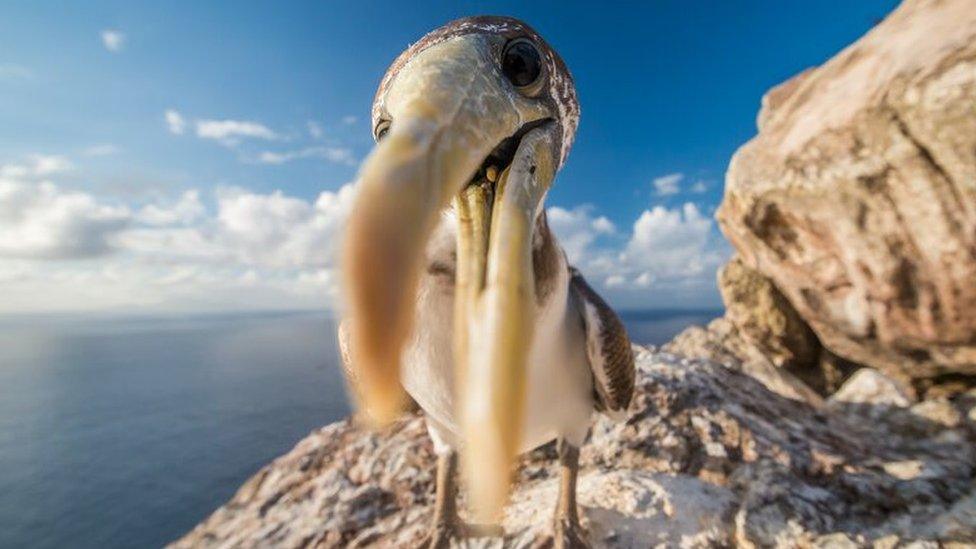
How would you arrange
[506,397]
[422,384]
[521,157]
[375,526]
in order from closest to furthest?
[506,397], [521,157], [422,384], [375,526]

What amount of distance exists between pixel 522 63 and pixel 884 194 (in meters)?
6.61

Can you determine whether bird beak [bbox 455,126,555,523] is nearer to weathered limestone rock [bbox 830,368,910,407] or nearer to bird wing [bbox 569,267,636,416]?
bird wing [bbox 569,267,636,416]

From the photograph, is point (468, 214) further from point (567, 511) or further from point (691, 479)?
point (691, 479)

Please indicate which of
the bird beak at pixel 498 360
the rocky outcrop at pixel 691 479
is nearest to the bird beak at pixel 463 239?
the bird beak at pixel 498 360

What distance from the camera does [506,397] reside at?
1.01m

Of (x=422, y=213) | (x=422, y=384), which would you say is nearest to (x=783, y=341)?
(x=422, y=384)

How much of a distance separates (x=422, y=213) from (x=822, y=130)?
7672 millimetres

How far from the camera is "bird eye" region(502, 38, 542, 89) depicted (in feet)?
5.58

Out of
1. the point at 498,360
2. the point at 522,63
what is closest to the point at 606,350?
the point at 522,63

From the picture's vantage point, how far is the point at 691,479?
4.11 m

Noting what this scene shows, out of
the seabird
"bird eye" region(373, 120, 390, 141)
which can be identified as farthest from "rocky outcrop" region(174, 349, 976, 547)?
"bird eye" region(373, 120, 390, 141)

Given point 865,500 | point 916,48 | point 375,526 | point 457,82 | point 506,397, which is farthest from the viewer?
point 916,48

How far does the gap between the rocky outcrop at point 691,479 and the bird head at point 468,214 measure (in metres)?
2.99

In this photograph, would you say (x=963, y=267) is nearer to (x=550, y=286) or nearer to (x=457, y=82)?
(x=550, y=286)
